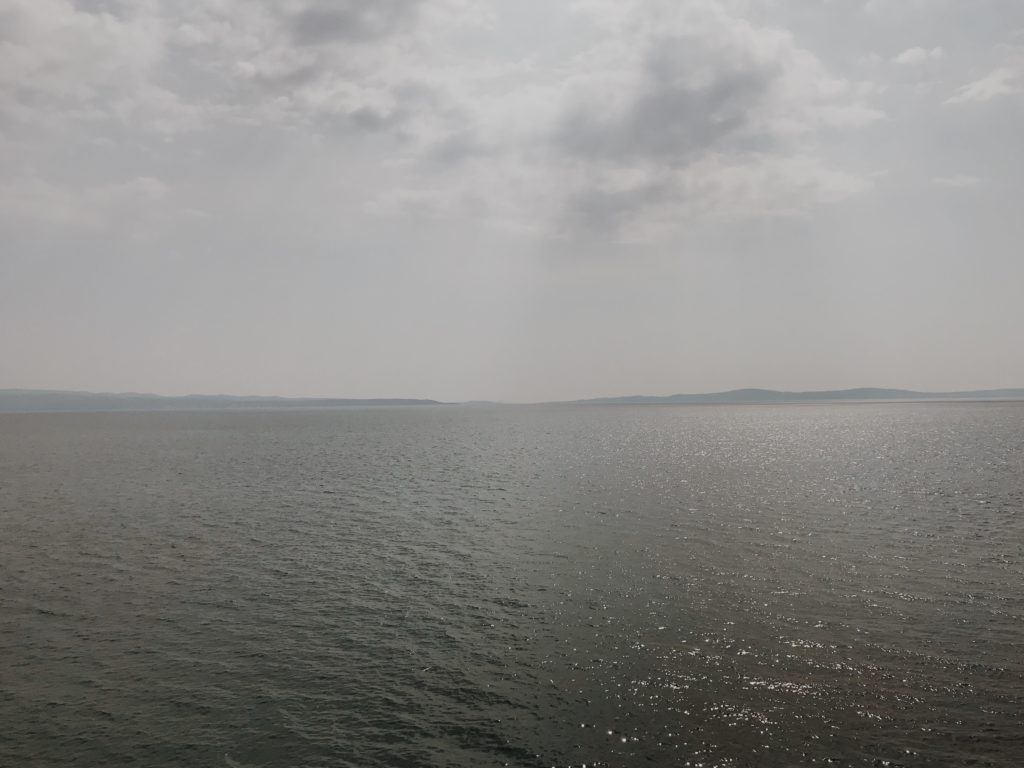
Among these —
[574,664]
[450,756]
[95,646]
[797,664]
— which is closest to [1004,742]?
[797,664]

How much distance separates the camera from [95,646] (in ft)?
89.0

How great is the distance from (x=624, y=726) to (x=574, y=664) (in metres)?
4.98

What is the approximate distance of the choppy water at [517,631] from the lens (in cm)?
1969

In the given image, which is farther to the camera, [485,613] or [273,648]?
[485,613]

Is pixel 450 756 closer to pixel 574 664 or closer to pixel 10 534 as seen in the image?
pixel 574 664

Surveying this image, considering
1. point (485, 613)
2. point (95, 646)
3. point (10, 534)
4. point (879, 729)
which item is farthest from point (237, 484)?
point (879, 729)

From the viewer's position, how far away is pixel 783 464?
94.6m

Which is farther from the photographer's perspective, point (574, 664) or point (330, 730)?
point (574, 664)

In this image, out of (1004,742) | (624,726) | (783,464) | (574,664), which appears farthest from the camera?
(783,464)

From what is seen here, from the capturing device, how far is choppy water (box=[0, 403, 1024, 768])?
19.7 metres

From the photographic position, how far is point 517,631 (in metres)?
28.9

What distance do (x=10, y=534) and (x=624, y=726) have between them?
55.5 meters

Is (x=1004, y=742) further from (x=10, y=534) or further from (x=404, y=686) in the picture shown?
(x=10, y=534)

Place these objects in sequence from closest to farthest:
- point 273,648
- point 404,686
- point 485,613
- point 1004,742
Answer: point 1004,742, point 404,686, point 273,648, point 485,613
